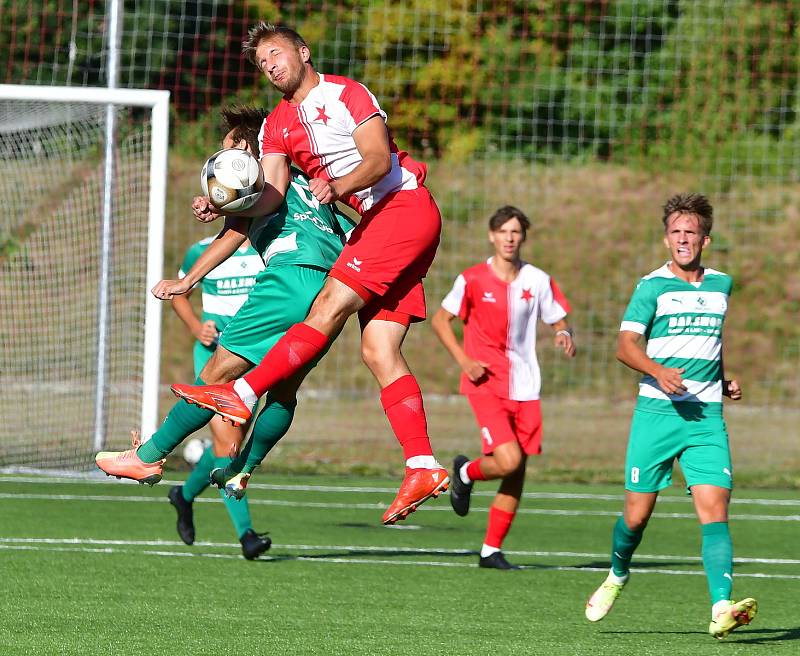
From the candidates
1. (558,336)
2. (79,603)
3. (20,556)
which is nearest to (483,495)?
(558,336)

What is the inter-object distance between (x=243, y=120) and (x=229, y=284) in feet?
8.10

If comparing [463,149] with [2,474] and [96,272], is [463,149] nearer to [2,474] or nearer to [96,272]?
[96,272]

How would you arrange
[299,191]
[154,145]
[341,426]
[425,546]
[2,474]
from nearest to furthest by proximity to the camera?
[299,191] < [425,546] < [154,145] < [2,474] < [341,426]

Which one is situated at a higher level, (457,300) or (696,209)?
(696,209)

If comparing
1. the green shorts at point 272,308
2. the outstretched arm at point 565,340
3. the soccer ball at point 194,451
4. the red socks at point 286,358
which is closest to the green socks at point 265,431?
the green shorts at point 272,308

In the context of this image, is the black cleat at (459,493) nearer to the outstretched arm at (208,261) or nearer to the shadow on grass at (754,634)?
the shadow on grass at (754,634)

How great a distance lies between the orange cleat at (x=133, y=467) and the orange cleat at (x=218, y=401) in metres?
Result: 0.49

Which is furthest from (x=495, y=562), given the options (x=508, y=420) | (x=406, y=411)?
(x=406, y=411)

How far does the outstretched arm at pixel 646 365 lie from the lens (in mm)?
6508

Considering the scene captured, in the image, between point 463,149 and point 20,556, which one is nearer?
point 20,556

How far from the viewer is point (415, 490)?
6039mm

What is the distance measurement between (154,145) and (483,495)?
14.1 feet

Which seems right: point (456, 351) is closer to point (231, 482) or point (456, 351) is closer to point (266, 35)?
point (231, 482)

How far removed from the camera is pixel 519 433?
9398mm
